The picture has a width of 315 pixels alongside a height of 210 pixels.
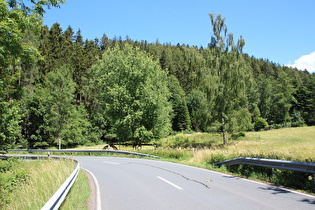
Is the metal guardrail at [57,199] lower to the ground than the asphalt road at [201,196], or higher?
higher

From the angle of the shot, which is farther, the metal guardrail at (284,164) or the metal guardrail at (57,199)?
the metal guardrail at (284,164)

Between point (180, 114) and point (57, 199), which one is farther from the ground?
point (180, 114)

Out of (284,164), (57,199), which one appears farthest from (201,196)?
(57,199)

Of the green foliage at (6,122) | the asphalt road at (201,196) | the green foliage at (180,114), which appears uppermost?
the green foliage at (180,114)

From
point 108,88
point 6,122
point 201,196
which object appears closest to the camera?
point 201,196

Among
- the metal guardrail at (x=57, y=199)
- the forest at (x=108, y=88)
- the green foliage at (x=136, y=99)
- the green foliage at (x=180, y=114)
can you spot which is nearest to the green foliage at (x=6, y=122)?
the forest at (x=108, y=88)

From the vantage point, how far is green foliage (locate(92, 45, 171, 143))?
31.0m

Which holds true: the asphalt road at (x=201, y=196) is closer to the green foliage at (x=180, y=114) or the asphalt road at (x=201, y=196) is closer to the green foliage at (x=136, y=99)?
the green foliage at (x=136, y=99)

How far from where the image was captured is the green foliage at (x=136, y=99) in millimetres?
31047

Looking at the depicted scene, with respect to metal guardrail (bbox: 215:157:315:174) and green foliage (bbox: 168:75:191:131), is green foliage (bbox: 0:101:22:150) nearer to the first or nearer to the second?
metal guardrail (bbox: 215:157:315:174)

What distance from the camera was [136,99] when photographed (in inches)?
1270

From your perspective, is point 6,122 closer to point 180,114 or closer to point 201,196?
point 201,196

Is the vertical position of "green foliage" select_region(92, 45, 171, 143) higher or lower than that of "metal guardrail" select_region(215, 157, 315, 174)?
higher

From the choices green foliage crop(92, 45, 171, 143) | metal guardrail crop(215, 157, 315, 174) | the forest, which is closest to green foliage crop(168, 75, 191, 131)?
the forest
